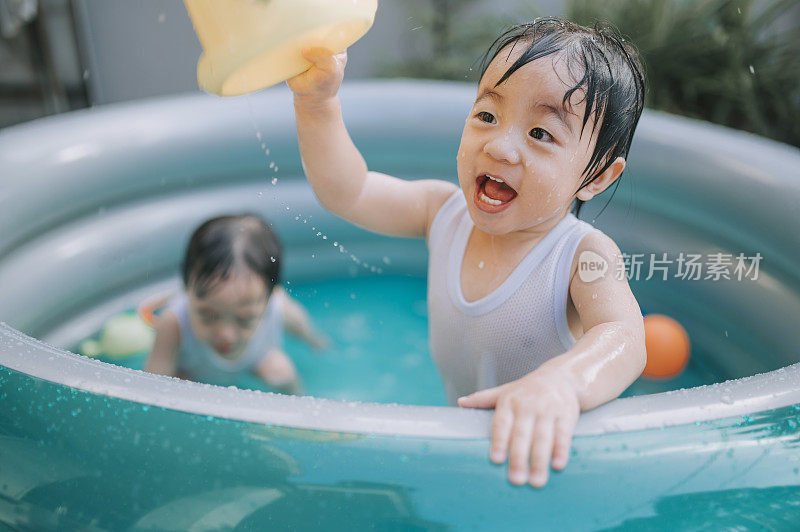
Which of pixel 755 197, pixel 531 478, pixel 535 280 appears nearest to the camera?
pixel 531 478

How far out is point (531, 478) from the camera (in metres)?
0.65

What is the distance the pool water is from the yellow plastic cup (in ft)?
2.60

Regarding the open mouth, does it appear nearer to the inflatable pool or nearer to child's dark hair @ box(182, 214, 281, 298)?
the inflatable pool

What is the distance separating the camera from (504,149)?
0.81 meters

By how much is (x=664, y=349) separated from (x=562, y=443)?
84 centimetres

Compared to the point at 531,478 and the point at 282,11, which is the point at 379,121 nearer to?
the point at 282,11

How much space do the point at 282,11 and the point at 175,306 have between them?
2.89ft

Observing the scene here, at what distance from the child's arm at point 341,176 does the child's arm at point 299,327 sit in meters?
0.56

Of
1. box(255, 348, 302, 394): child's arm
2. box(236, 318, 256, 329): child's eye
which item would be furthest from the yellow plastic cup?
box(255, 348, 302, 394): child's arm

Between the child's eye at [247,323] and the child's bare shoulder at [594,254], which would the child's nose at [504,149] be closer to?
the child's bare shoulder at [594,254]

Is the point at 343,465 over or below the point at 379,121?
over

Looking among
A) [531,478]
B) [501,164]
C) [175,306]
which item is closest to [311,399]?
[531,478]

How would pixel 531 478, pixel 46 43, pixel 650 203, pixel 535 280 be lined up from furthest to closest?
1. pixel 46 43
2. pixel 650 203
3. pixel 535 280
4. pixel 531 478

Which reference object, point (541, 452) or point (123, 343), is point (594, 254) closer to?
point (541, 452)
